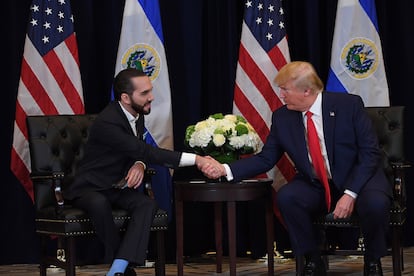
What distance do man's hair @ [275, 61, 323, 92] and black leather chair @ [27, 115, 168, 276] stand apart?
1.07 metres

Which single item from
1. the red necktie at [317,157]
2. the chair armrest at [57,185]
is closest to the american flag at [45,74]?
the chair armrest at [57,185]

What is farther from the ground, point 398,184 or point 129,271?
point 398,184

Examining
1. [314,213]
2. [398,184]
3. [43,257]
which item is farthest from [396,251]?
[43,257]

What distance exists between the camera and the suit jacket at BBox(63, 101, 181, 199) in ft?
17.6

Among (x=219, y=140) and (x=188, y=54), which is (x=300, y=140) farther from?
(x=188, y=54)

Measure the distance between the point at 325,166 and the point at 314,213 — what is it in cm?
30

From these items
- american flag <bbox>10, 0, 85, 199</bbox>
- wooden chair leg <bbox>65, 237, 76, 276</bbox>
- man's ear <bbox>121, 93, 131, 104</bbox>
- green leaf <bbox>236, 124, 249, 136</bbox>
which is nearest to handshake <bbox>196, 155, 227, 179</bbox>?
green leaf <bbox>236, 124, 249, 136</bbox>

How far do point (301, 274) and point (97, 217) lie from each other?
130cm

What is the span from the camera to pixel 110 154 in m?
5.48

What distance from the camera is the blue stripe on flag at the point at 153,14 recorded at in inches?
260

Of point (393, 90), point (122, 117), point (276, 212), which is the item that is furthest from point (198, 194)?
point (393, 90)

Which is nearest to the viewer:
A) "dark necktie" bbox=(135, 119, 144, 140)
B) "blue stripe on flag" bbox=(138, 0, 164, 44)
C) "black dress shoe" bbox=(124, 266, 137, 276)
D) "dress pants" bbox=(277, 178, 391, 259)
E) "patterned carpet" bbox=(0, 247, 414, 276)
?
"dress pants" bbox=(277, 178, 391, 259)

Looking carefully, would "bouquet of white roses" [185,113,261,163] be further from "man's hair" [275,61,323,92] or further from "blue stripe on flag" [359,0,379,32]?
"blue stripe on flag" [359,0,379,32]

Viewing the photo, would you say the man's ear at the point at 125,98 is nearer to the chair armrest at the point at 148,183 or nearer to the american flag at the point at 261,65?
the chair armrest at the point at 148,183
